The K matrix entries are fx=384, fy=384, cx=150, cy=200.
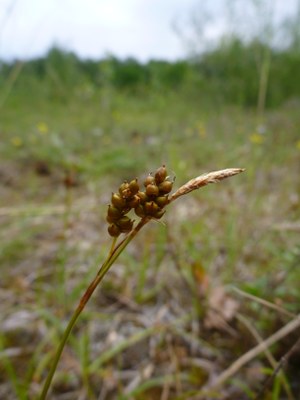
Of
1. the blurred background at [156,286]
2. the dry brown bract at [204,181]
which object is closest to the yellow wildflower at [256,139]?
the blurred background at [156,286]

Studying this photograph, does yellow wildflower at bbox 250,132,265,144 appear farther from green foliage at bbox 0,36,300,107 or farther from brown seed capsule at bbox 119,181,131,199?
brown seed capsule at bbox 119,181,131,199

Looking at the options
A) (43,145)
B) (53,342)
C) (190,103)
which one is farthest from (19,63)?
(190,103)

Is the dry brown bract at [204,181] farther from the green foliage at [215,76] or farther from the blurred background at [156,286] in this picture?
the green foliage at [215,76]

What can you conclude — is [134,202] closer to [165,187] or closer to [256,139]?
[165,187]

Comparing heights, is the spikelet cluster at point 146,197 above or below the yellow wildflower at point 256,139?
below

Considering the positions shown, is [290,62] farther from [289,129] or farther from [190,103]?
[289,129]

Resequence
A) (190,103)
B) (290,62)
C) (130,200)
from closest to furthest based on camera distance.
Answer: (130,200) → (190,103) → (290,62)

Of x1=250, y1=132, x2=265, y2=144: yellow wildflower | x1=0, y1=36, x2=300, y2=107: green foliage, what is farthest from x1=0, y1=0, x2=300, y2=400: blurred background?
x1=0, y1=36, x2=300, y2=107: green foliage
